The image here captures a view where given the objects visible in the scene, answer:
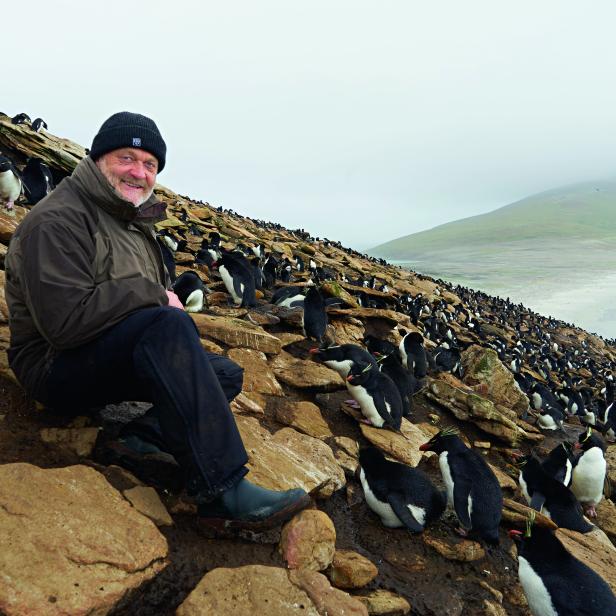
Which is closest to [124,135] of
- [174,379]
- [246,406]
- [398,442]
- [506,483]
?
[174,379]

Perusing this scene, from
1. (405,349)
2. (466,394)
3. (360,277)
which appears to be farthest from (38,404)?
(360,277)

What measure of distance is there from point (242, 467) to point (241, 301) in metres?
5.65

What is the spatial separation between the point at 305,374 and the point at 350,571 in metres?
2.91

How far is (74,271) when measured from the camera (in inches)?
83.1

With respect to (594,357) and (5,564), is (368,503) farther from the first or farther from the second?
(594,357)

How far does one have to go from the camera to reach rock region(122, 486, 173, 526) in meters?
2.33

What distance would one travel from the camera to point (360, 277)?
1977cm

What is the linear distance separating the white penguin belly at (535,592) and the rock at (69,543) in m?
2.65

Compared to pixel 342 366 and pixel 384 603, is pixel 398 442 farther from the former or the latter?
pixel 384 603

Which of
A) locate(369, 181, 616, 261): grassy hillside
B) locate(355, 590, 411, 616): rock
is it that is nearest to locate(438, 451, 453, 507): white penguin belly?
locate(355, 590, 411, 616): rock

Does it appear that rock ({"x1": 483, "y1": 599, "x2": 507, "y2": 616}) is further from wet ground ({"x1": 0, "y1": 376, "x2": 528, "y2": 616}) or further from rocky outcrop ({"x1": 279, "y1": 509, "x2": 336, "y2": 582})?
rocky outcrop ({"x1": 279, "y1": 509, "x2": 336, "y2": 582})

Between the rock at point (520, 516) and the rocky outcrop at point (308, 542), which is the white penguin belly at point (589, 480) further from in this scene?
the rocky outcrop at point (308, 542)

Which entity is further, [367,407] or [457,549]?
[367,407]

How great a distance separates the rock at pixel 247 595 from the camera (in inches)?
77.6
